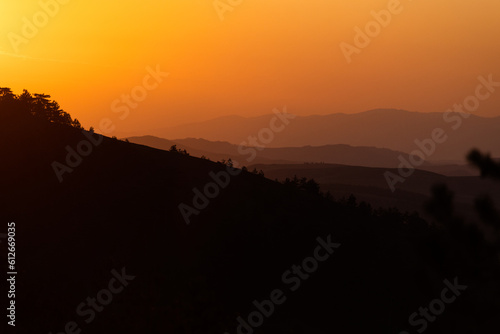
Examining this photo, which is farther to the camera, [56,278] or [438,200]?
[56,278]

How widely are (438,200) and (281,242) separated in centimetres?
3343

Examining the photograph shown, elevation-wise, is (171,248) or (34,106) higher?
(34,106)

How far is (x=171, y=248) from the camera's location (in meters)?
45.3

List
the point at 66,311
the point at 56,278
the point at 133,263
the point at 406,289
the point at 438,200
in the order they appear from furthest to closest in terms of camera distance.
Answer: the point at 406,289, the point at 133,263, the point at 56,278, the point at 66,311, the point at 438,200

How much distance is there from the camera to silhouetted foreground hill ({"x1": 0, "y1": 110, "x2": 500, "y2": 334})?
118 ft

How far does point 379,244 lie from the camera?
5238cm

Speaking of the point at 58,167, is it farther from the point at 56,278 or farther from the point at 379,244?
the point at 379,244

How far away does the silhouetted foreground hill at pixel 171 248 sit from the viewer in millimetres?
35906

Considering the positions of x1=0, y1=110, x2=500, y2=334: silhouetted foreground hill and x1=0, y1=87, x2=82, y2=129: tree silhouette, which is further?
Result: x1=0, y1=87, x2=82, y2=129: tree silhouette

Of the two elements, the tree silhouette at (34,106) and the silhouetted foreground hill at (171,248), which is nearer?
the silhouetted foreground hill at (171,248)

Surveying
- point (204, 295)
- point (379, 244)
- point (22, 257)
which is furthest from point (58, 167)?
point (204, 295)

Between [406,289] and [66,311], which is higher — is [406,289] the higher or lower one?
the lower one

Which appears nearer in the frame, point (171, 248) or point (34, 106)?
point (171, 248)

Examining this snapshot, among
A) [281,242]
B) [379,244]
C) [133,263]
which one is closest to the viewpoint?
[133,263]
